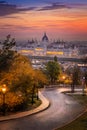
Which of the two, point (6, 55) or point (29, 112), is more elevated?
point (6, 55)

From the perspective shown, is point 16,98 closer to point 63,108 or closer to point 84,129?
point 63,108

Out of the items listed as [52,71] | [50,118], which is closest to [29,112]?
[50,118]

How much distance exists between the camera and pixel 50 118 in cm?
2691

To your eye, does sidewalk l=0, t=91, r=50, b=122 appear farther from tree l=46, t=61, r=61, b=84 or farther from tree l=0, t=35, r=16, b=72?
tree l=46, t=61, r=61, b=84

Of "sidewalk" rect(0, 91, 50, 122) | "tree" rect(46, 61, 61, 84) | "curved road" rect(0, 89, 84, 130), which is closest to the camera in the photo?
"curved road" rect(0, 89, 84, 130)

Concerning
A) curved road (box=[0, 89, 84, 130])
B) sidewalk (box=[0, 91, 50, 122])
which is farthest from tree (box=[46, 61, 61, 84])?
sidewalk (box=[0, 91, 50, 122])

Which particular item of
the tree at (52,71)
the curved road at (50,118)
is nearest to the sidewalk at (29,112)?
the curved road at (50,118)

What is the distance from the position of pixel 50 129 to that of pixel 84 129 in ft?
6.82

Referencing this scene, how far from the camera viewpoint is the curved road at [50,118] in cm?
2367

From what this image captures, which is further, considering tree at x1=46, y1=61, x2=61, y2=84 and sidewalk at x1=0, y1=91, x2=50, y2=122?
tree at x1=46, y1=61, x2=61, y2=84

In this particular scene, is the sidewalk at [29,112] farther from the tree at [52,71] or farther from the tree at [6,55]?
the tree at [52,71]

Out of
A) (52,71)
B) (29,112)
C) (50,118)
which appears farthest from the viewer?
(52,71)

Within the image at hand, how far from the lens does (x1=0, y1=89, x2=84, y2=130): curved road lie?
23672 mm

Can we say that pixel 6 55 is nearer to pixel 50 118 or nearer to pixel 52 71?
pixel 50 118
